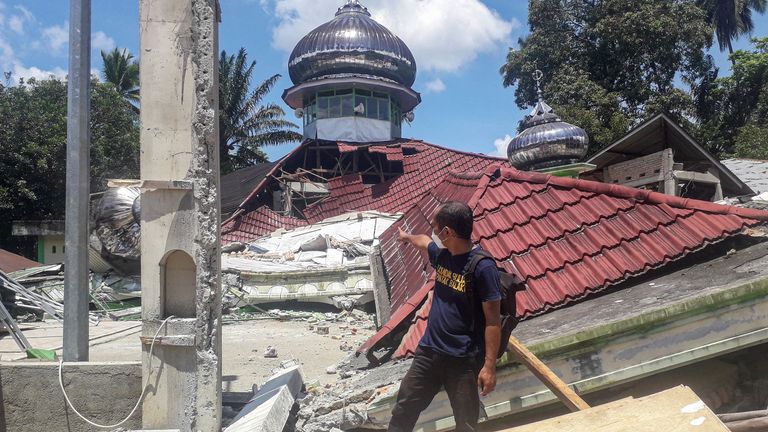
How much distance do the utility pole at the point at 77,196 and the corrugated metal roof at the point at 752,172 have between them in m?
10.9

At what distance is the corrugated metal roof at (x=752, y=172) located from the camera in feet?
36.1

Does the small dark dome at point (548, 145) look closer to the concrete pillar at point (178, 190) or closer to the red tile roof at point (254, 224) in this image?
the concrete pillar at point (178, 190)

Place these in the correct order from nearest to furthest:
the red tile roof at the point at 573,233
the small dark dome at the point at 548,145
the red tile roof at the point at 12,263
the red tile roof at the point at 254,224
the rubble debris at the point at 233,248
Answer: the red tile roof at the point at 573,233 < the small dark dome at the point at 548,145 < the rubble debris at the point at 233,248 < the red tile roof at the point at 12,263 < the red tile roof at the point at 254,224

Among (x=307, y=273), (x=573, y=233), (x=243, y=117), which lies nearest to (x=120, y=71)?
(x=243, y=117)

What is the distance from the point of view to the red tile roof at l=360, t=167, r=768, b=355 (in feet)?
16.6

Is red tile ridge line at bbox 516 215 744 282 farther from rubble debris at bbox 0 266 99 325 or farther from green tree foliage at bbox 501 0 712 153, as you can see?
green tree foliage at bbox 501 0 712 153

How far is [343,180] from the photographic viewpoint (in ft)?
64.7

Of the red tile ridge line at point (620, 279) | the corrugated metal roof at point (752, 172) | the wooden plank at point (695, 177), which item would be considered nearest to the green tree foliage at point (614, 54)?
the corrugated metal roof at point (752, 172)

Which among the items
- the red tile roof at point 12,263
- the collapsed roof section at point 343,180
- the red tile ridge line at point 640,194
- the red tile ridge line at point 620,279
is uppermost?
the collapsed roof section at point 343,180

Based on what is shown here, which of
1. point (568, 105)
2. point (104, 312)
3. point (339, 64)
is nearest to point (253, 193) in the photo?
point (339, 64)

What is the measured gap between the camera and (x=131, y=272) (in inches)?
494

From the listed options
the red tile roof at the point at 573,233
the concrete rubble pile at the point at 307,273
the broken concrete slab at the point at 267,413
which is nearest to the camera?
the broken concrete slab at the point at 267,413

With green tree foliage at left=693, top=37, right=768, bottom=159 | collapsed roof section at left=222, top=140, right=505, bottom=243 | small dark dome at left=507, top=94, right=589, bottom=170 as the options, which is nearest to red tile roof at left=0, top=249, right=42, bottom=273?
collapsed roof section at left=222, top=140, right=505, bottom=243

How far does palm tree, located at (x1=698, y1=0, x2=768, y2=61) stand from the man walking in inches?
1372
